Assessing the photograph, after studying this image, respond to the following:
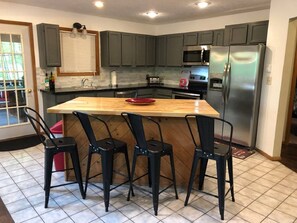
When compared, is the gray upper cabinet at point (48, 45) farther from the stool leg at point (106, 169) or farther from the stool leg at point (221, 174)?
the stool leg at point (221, 174)

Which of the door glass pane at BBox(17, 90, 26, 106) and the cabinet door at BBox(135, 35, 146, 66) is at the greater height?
the cabinet door at BBox(135, 35, 146, 66)

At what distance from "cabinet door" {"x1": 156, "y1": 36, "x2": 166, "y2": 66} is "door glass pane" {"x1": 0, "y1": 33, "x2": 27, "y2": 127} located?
3.13 metres

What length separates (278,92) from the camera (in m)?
3.56

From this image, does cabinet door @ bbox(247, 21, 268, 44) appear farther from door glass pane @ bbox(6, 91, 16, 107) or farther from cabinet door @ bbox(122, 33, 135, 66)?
door glass pane @ bbox(6, 91, 16, 107)

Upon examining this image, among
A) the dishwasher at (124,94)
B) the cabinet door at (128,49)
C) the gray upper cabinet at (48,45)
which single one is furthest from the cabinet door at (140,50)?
the gray upper cabinet at (48,45)

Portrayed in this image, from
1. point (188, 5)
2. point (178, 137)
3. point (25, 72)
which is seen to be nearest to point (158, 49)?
point (188, 5)

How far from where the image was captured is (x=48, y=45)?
4.45 metres

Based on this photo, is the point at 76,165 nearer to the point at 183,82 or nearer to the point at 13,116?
the point at 13,116

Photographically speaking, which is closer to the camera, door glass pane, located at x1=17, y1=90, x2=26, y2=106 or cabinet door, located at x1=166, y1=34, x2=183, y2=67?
door glass pane, located at x1=17, y1=90, x2=26, y2=106

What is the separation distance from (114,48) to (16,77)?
6.82 ft

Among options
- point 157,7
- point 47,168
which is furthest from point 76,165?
point 157,7

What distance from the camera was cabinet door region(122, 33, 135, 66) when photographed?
18.2 feet

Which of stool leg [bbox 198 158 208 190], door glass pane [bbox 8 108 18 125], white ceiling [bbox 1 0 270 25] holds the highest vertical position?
white ceiling [bbox 1 0 270 25]

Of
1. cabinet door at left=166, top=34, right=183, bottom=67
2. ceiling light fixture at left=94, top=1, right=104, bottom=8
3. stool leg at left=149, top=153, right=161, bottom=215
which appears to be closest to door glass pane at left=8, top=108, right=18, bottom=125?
ceiling light fixture at left=94, top=1, right=104, bottom=8
